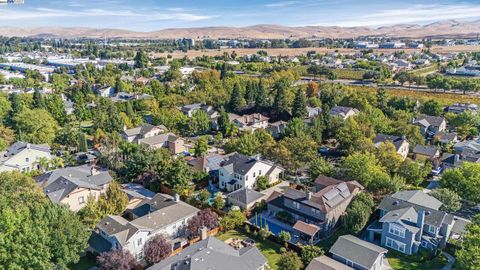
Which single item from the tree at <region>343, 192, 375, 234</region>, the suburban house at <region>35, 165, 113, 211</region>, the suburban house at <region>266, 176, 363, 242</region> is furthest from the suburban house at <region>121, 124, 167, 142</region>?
the tree at <region>343, 192, 375, 234</region>

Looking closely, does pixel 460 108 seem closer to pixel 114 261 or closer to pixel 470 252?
pixel 470 252

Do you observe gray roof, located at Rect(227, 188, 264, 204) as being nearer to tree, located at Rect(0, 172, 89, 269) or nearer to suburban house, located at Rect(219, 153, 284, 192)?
suburban house, located at Rect(219, 153, 284, 192)

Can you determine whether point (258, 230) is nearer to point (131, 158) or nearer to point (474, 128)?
point (131, 158)

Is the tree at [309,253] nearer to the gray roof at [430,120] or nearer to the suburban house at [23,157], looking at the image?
the suburban house at [23,157]

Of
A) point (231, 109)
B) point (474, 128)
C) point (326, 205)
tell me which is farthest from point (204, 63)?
point (326, 205)

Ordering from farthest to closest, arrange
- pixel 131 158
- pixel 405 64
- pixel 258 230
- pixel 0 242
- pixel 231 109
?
pixel 405 64 < pixel 231 109 < pixel 131 158 < pixel 258 230 < pixel 0 242

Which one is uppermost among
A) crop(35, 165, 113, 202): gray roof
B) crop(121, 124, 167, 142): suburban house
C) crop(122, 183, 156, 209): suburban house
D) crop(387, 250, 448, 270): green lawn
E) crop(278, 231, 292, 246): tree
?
crop(121, 124, 167, 142): suburban house
